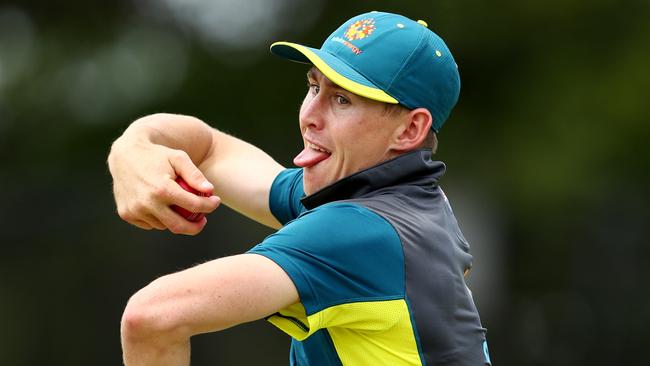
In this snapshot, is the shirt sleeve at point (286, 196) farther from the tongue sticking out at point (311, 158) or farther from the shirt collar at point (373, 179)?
the shirt collar at point (373, 179)

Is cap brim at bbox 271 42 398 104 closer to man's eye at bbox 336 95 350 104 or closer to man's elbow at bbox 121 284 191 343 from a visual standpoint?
man's eye at bbox 336 95 350 104

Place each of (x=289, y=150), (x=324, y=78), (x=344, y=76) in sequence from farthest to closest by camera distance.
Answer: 1. (x=289, y=150)
2. (x=324, y=78)
3. (x=344, y=76)

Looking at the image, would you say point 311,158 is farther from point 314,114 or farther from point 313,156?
point 314,114

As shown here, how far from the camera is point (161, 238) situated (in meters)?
10.4

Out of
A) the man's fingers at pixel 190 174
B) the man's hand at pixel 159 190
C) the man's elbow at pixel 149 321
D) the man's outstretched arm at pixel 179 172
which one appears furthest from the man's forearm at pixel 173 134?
the man's elbow at pixel 149 321

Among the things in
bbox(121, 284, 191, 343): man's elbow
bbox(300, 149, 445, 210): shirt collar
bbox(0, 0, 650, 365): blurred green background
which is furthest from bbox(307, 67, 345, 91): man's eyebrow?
bbox(0, 0, 650, 365): blurred green background

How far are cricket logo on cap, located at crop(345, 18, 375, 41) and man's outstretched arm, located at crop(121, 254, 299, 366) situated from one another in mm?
976

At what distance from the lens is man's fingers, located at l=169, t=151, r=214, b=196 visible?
3521 millimetres

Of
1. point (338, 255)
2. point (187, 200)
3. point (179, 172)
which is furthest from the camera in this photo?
point (179, 172)

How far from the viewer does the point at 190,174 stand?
3.56m

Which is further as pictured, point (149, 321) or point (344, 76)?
point (344, 76)

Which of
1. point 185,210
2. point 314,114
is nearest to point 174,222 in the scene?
point 185,210

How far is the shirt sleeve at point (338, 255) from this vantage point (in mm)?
3297

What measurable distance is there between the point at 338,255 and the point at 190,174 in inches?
21.3
